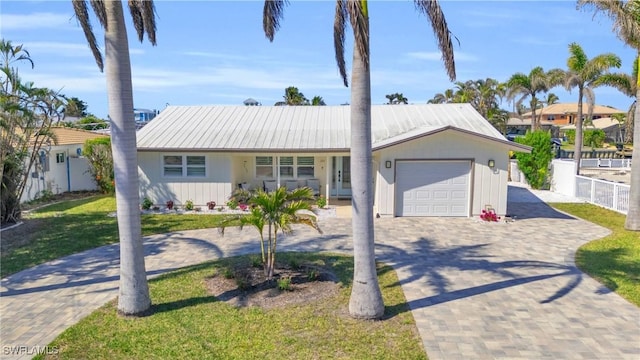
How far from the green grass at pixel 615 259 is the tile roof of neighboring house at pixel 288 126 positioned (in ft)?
13.1

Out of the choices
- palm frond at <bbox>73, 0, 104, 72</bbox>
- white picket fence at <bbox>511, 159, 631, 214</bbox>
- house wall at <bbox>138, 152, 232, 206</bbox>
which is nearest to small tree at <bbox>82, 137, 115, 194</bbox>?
house wall at <bbox>138, 152, 232, 206</bbox>

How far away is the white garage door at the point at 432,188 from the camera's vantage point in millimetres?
15445

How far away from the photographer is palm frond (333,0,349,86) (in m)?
6.45

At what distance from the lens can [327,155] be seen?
17453mm

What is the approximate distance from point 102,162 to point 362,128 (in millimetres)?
18731

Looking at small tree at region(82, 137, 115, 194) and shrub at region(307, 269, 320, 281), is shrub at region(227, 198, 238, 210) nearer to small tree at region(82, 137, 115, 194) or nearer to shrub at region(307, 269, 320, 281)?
small tree at region(82, 137, 115, 194)

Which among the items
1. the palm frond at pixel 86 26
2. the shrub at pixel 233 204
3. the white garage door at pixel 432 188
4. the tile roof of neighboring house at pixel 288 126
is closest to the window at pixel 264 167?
the tile roof of neighboring house at pixel 288 126

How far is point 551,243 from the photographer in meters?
12.0

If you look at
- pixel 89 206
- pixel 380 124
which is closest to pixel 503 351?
pixel 380 124

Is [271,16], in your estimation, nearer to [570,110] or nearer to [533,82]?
[533,82]

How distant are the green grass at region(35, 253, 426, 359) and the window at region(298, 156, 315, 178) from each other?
11.9 meters

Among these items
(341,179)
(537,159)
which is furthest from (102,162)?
(537,159)

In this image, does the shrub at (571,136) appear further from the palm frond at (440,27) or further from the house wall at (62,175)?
the palm frond at (440,27)

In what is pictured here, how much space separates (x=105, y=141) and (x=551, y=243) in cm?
1950
